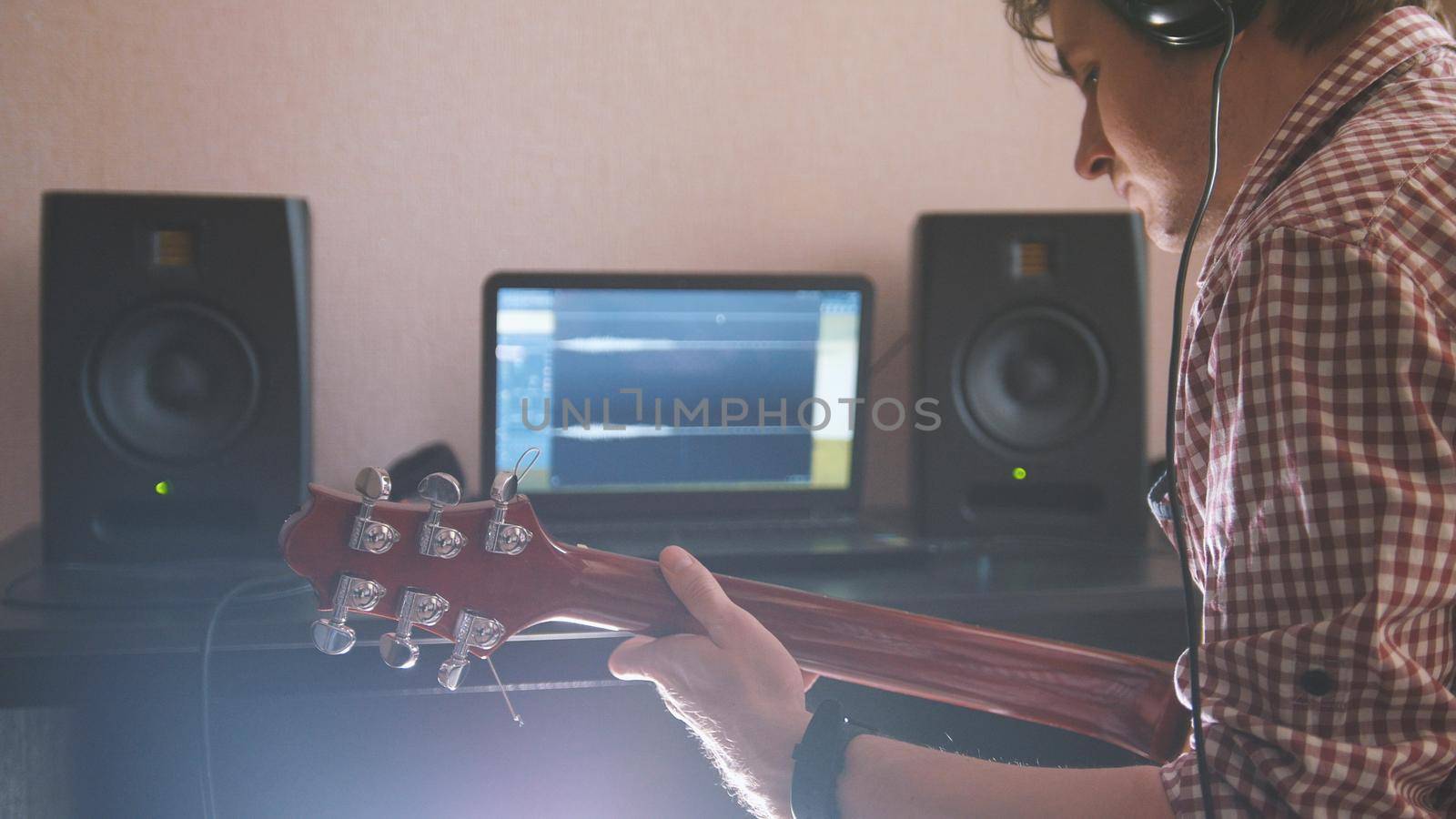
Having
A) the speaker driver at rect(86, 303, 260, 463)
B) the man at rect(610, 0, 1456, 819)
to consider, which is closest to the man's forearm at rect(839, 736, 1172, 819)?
the man at rect(610, 0, 1456, 819)

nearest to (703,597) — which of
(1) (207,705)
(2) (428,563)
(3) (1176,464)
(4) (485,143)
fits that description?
(2) (428,563)

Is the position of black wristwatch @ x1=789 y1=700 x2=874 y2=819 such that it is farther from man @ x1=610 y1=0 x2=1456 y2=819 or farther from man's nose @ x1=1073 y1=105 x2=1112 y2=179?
man's nose @ x1=1073 y1=105 x2=1112 y2=179

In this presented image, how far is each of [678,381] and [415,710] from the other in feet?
1.65

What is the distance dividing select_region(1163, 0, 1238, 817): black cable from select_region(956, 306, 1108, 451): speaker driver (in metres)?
0.67

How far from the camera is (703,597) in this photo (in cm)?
75

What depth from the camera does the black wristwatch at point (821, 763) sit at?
2.20 feet

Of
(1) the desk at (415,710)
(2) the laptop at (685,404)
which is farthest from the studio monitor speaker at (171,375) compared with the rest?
(2) the laptop at (685,404)

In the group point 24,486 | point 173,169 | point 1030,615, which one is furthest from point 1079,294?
point 24,486

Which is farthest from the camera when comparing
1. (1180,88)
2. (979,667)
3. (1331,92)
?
(979,667)

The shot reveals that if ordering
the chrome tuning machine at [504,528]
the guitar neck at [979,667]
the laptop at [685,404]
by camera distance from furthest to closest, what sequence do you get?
the laptop at [685,404], the guitar neck at [979,667], the chrome tuning machine at [504,528]

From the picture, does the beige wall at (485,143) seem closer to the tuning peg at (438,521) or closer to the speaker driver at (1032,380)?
the speaker driver at (1032,380)

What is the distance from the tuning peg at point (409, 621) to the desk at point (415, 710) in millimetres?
316

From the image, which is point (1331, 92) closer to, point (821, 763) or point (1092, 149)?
point (1092, 149)

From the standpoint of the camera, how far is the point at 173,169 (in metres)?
1.33
